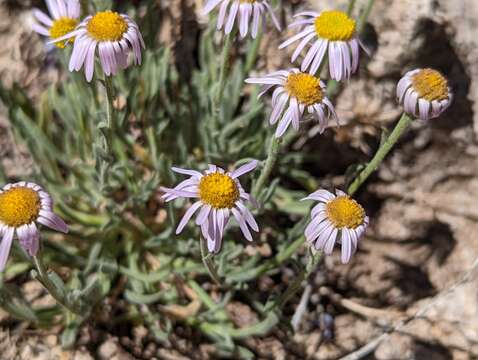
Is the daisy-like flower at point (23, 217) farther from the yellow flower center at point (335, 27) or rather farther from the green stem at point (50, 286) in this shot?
the yellow flower center at point (335, 27)

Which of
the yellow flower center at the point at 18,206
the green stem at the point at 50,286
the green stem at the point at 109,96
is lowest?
the green stem at the point at 50,286

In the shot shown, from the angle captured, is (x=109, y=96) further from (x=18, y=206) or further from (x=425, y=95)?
(x=425, y=95)

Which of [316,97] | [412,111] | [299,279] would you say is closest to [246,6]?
[316,97]

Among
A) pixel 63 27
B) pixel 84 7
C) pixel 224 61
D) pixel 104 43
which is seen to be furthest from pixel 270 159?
pixel 84 7

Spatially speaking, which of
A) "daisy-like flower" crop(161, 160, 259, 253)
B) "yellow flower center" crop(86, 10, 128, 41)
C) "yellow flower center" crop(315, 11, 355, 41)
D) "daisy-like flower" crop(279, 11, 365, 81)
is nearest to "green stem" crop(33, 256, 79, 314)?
"daisy-like flower" crop(161, 160, 259, 253)

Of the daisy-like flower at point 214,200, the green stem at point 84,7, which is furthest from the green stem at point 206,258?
the green stem at point 84,7

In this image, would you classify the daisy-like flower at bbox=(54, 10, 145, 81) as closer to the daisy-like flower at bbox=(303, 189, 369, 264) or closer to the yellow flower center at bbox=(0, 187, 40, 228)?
the yellow flower center at bbox=(0, 187, 40, 228)
